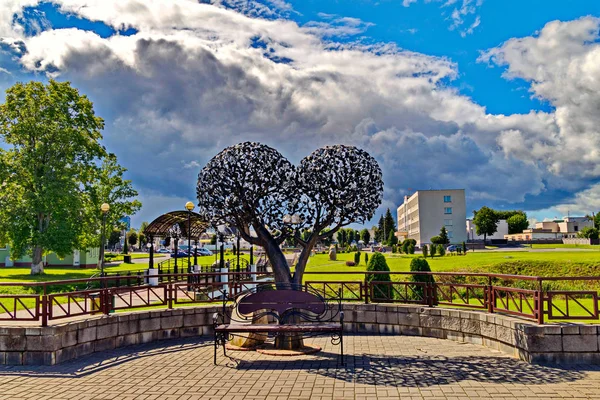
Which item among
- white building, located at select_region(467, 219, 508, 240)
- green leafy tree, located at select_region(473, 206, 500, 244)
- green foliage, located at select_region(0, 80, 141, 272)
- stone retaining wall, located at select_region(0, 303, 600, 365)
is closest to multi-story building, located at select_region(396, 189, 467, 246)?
green leafy tree, located at select_region(473, 206, 500, 244)

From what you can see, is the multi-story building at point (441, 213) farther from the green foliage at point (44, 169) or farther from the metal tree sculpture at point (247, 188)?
the metal tree sculpture at point (247, 188)

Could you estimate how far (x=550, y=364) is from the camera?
327 inches

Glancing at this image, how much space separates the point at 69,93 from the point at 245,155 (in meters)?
25.3

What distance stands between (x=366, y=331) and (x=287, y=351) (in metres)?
3.01

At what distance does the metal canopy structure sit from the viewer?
848 inches

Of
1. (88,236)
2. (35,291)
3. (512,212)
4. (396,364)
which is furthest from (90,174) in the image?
(512,212)

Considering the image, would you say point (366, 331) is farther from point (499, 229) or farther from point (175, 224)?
point (499, 229)

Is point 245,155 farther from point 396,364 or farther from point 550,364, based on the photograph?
point 550,364

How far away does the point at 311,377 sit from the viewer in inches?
300

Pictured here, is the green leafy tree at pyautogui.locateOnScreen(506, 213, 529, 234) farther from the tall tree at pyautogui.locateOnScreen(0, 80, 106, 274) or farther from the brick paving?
the brick paving

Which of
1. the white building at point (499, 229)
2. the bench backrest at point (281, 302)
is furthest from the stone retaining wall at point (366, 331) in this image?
the white building at point (499, 229)

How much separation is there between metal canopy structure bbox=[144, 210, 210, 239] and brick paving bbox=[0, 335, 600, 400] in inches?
473

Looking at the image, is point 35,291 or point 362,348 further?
point 35,291

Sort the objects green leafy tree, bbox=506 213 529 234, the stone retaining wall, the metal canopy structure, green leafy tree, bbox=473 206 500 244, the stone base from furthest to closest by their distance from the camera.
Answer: green leafy tree, bbox=506 213 529 234 < green leafy tree, bbox=473 206 500 244 < the metal canopy structure < the stone base < the stone retaining wall
